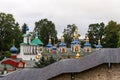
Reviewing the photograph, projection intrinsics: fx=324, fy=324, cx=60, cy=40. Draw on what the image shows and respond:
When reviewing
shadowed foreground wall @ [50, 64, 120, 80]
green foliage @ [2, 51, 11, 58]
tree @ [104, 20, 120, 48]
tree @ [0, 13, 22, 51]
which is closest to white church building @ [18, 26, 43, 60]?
green foliage @ [2, 51, 11, 58]

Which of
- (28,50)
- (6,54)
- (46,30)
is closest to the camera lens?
(28,50)

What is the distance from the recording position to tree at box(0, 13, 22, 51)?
59.2 meters

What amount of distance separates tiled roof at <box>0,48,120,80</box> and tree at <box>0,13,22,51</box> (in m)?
47.9

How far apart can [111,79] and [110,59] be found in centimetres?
66

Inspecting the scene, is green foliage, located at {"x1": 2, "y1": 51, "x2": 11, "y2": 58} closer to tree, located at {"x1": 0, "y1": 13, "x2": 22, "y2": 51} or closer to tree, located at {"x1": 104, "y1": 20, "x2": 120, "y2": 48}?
tree, located at {"x1": 0, "y1": 13, "x2": 22, "y2": 51}

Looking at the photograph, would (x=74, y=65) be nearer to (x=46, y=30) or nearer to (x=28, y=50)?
(x=28, y=50)

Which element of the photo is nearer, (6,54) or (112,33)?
(6,54)

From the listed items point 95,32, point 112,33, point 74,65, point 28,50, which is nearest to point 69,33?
point 95,32

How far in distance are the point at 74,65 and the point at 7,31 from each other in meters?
50.9

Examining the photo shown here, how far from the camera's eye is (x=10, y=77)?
11.4 m

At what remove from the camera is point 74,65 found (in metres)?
10.7

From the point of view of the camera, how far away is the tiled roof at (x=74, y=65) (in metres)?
10.5

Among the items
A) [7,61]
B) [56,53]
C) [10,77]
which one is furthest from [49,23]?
[10,77]

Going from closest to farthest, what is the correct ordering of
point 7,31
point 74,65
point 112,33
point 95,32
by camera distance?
1. point 74,65
2. point 7,31
3. point 112,33
4. point 95,32
